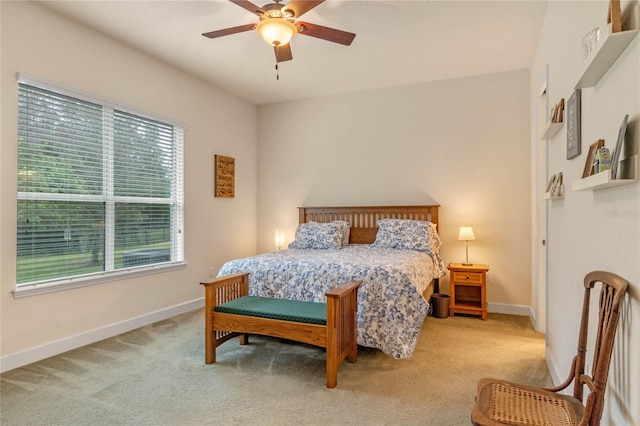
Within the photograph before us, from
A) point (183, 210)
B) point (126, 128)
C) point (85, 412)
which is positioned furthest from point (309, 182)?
point (85, 412)

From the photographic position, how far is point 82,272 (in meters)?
3.19

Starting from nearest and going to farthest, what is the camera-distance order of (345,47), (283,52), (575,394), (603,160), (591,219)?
(603,160) < (575,394) < (591,219) < (283,52) < (345,47)

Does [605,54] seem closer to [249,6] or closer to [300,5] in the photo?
[300,5]

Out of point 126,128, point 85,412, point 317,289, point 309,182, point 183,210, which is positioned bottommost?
point 85,412

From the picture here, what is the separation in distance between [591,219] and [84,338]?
3841 mm

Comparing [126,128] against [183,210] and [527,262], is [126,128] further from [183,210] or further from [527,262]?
[527,262]

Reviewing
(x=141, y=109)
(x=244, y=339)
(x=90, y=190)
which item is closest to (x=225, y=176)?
(x=141, y=109)

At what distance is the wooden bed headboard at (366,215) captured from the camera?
4516 millimetres

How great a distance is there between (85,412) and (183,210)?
249 cm

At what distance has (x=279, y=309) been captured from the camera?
2.64 m

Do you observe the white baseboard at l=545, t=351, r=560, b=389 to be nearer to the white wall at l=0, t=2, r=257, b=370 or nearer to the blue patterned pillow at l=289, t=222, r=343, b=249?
the blue patterned pillow at l=289, t=222, r=343, b=249

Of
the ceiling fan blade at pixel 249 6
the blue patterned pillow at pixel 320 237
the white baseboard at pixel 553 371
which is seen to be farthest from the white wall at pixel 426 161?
the ceiling fan blade at pixel 249 6

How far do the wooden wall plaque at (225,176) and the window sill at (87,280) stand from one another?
1160 millimetres

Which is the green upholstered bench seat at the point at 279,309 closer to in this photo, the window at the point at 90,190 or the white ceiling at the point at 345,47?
the window at the point at 90,190
